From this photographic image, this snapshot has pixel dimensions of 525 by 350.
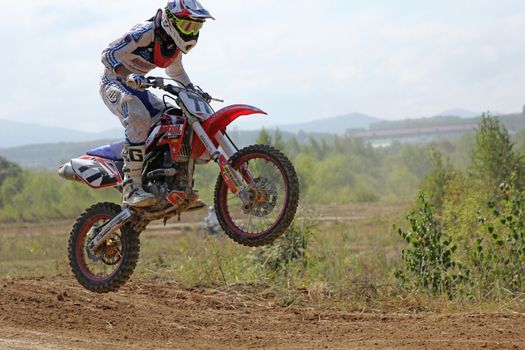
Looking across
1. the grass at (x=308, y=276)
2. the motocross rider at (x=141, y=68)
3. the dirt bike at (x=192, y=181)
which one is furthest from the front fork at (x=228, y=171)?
the grass at (x=308, y=276)

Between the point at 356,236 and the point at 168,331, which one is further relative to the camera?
the point at 356,236

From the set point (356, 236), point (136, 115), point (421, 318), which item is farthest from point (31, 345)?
point (356, 236)

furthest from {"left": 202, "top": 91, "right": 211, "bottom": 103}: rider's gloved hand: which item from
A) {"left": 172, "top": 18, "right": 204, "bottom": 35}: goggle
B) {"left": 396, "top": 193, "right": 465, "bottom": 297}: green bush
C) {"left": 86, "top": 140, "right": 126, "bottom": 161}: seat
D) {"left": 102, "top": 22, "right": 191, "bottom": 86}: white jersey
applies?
{"left": 396, "top": 193, "right": 465, "bottom": 297}: green bush

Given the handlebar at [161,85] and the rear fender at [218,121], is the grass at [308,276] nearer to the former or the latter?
the rear fender at [218,121]

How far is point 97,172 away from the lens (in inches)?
338

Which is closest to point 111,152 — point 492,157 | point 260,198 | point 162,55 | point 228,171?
point 162,55

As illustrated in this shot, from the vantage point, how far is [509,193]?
12.1m

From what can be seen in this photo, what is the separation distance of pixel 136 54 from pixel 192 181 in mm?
1591

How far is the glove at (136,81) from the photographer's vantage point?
7.81m

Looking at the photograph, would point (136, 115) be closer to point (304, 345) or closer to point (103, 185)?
point (103, 185)

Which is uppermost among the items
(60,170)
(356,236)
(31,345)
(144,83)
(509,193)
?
(144,83)

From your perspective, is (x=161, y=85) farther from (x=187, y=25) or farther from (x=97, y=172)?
(x=97, y=172)

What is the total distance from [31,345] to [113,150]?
2326 millimetres

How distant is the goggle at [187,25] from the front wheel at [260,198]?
135 centimetres
